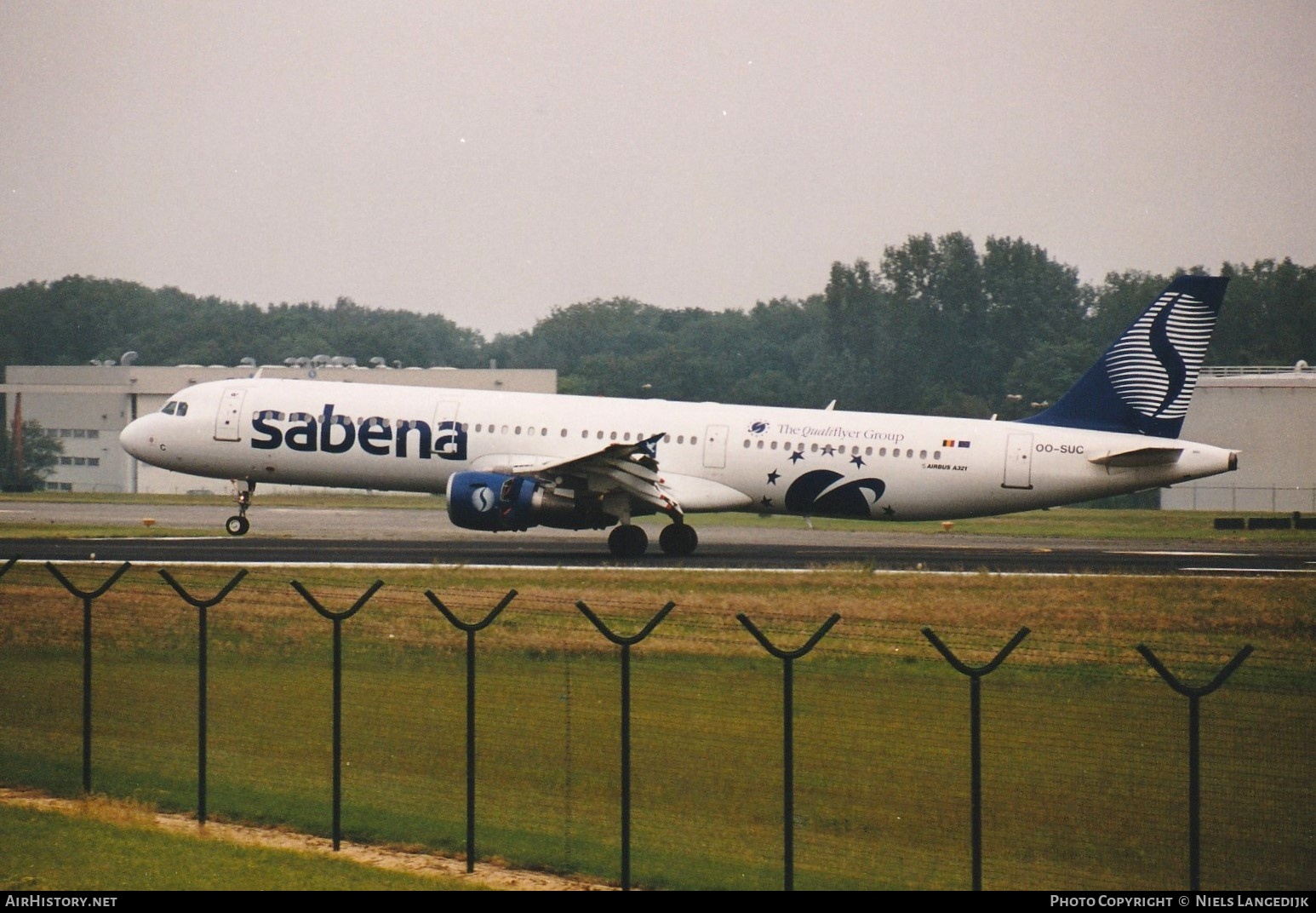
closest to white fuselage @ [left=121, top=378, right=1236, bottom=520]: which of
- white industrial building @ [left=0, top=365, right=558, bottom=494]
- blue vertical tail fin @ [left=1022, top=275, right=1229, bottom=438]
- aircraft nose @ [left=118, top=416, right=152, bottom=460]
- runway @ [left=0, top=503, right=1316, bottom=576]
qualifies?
blue vertical tail fin @ [left=1022, top=275, right=1229, bottom=438]

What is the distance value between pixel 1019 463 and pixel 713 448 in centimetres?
772

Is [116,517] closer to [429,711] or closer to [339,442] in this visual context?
[339,442]

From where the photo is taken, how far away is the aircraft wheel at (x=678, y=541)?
121 feet

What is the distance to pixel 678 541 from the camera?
3681 cm

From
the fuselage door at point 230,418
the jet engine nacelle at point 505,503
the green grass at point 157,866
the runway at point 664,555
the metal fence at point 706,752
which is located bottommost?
the green grass at point 157,866

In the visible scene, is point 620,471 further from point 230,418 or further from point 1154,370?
point 1154,370

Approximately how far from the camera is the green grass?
38.4 feet

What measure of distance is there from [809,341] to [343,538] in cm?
8517

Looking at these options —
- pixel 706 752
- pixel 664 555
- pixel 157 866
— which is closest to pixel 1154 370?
pixel 664 555

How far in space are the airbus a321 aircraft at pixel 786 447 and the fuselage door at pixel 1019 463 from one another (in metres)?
0.03

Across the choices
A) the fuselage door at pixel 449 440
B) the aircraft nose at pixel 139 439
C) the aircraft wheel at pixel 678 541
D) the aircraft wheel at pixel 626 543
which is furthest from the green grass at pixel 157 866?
the aircraft nose at pixel 139 439

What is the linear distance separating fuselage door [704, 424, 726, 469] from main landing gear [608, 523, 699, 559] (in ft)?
5.76

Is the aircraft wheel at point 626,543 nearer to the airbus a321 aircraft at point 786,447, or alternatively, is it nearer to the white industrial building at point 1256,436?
the airbus a321 aircraft at point 786,447

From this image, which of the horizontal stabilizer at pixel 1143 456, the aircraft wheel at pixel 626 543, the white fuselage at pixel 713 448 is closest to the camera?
the horizontal stabilizer at pixel 1143 456
